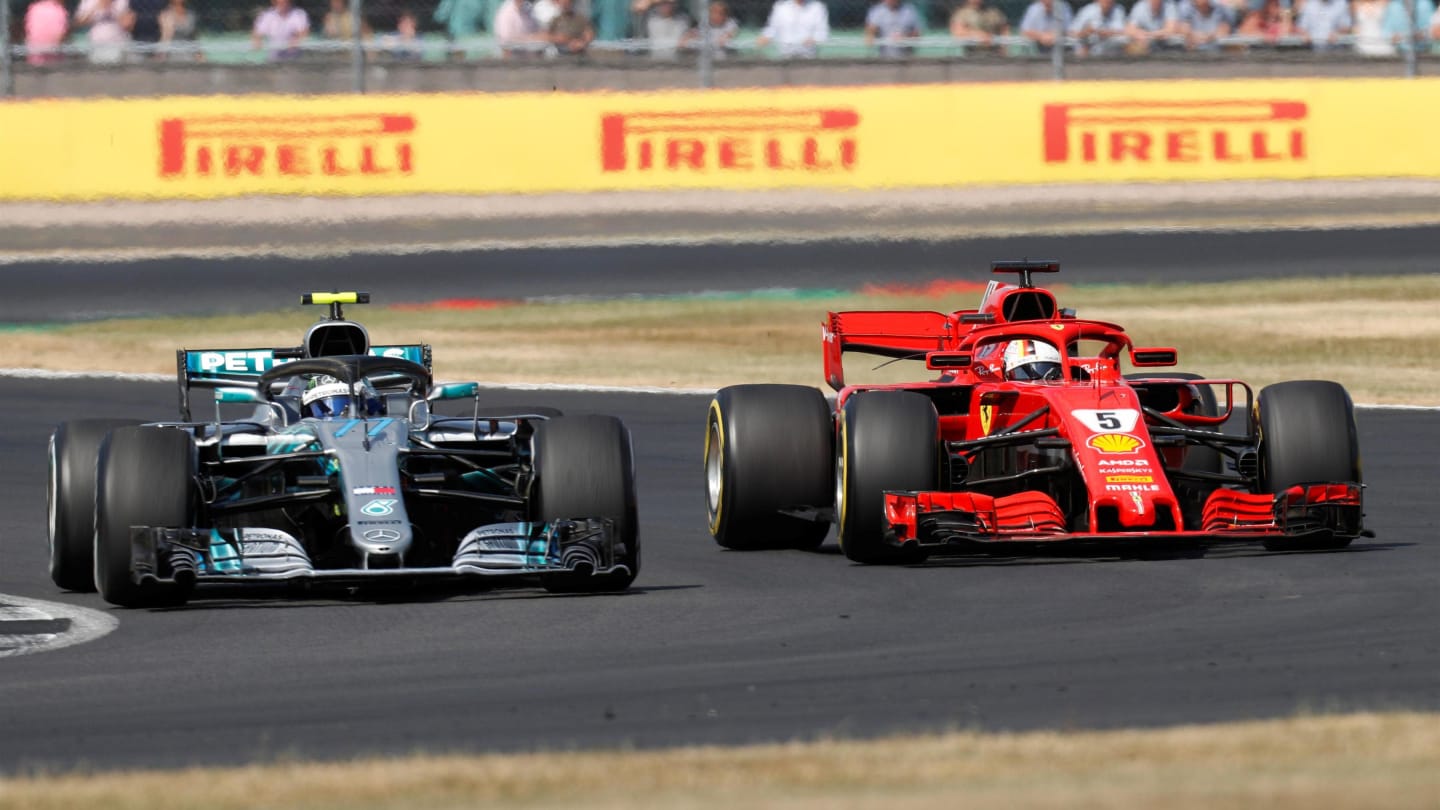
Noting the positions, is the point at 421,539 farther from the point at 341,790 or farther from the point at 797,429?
the point at 341,790

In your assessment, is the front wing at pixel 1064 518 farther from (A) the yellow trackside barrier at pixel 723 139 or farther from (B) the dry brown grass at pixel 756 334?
(A) the yellow trackside barrier at pixel 723 139

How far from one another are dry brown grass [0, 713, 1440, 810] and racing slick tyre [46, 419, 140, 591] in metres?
4.34

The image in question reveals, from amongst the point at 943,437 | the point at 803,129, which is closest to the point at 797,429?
the point at 943,437

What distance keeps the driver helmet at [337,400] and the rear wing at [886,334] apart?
2.83 metres

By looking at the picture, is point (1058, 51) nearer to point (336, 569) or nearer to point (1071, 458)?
point (1071, 458)

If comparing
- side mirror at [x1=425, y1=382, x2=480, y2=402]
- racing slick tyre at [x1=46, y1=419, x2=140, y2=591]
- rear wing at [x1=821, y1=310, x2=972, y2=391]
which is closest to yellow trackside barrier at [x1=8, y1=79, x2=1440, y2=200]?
rear wing at [x1=821, y1=310, x2=972, y2=391]

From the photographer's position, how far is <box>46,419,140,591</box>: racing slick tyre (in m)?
11.3

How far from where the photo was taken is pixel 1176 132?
80.3 ft

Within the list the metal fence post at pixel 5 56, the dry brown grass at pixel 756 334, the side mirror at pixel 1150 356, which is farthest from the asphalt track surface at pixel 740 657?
the metal fence post at pixel 5 56

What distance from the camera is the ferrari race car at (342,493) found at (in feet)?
34.7

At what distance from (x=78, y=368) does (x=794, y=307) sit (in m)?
6.55

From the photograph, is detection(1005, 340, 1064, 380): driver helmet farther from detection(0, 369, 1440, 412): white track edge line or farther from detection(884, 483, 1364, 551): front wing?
detection(0, 369, 1440, 412): white track edge line

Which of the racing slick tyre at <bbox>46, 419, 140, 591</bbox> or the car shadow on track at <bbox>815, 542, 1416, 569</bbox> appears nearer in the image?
the racing slick tyre at <bbox>46, 419, 140, 591</bbox>

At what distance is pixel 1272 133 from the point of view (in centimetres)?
2450
